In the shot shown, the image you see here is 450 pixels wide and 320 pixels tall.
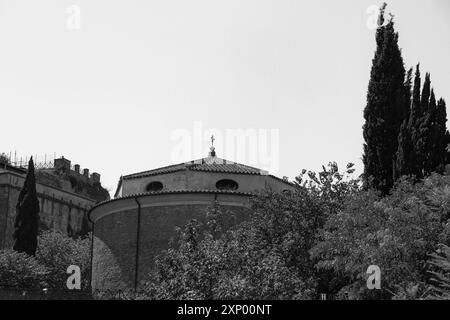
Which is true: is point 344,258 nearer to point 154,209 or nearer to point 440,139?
point 440,139

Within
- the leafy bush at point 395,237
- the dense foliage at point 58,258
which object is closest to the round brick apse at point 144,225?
the leafy bush at point 395,237

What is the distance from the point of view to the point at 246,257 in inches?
851

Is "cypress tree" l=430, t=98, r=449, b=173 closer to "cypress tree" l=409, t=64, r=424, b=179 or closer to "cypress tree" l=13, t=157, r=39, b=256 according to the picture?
"cypress tree" l=409, t=64, r=424, b=179

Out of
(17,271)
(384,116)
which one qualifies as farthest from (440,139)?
(17,271)

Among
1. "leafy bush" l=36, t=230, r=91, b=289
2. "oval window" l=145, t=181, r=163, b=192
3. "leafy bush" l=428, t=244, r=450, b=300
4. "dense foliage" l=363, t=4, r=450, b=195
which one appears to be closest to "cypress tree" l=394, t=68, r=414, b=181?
"dense foliage" l=363, t=4, r=450, b=195

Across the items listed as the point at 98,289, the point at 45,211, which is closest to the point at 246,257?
the point at 98,289

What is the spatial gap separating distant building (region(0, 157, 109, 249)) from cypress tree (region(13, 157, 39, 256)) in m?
13.2

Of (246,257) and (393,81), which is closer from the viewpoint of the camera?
(246,257)

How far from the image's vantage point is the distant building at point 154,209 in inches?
1318

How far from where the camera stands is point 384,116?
28203mm

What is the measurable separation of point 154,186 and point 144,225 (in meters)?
2.92
